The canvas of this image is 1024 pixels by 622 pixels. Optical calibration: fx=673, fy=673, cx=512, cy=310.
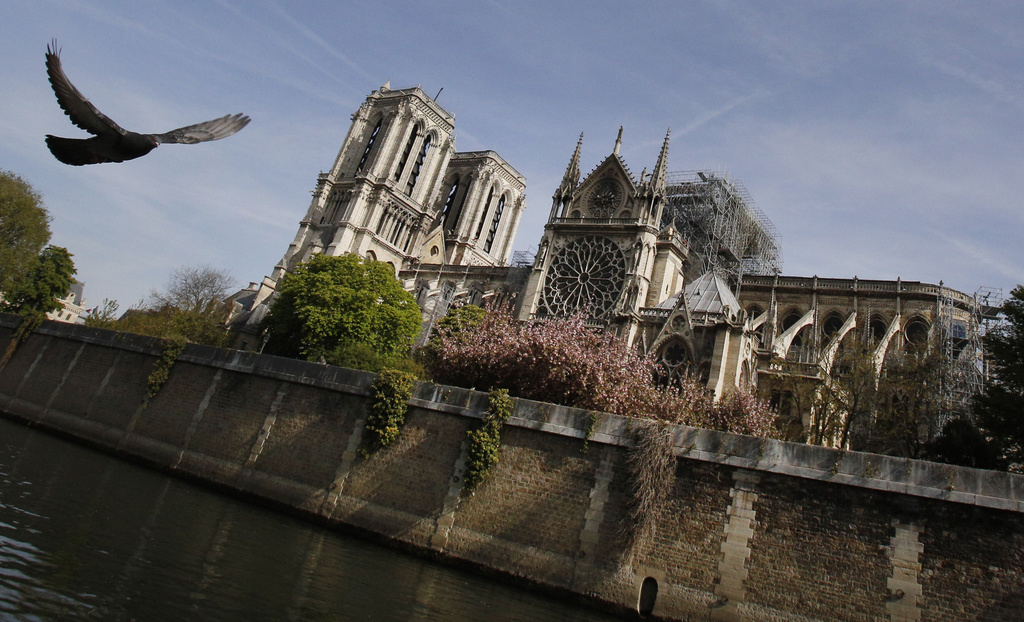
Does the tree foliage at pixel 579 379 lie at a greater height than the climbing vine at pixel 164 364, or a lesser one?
greater

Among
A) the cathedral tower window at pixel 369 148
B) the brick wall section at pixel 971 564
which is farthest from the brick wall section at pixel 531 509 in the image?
the cathedral tower window at pixel 369 148

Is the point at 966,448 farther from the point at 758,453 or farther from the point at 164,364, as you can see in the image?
the point at 164,364

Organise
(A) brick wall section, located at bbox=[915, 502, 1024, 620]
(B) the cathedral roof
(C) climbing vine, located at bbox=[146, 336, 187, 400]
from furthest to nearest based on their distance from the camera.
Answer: (B) the cathedral roof → (C) climbing vine, located at bbox=[146, 336, 187, 400] → (A) brick wall section, located at bbox=[915, 502, 1024, 620]

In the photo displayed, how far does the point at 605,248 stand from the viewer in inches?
1453

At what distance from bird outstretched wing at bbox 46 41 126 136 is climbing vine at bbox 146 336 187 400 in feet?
59.1

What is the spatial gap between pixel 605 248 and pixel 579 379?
56.5ft

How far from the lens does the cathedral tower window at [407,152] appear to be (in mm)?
55203

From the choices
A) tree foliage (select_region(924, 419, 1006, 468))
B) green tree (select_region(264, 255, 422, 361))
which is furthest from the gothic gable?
tree foliage (select_region(924, 419, 1006, 468))

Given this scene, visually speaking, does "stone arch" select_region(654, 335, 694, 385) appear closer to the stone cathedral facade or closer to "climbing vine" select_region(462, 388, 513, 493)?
"climbing vine" select_region(462, 388, 513, 493)

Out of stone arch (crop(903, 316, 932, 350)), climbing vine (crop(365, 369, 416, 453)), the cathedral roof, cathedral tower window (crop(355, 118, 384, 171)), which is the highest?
cathedral tower window (crop(355, 118, 384, 171))

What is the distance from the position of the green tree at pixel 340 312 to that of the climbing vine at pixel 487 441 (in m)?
13.2

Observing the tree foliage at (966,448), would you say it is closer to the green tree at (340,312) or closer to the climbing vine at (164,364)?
the green tree at (340,312)

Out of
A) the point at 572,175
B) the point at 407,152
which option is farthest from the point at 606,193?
the point at 407,152

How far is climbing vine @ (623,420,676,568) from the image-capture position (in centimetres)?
1448
